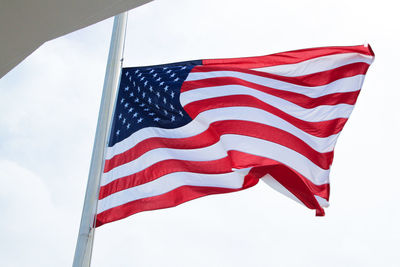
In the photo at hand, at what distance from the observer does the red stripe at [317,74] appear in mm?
8367

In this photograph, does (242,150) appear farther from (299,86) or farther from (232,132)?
(299,86)

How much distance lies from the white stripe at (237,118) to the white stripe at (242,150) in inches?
11.2

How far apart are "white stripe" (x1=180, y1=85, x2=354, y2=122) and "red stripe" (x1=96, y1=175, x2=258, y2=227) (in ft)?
4.76

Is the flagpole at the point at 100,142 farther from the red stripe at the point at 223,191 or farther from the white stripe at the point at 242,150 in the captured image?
the white stripe at the point at 242,150

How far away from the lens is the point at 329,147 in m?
8.00

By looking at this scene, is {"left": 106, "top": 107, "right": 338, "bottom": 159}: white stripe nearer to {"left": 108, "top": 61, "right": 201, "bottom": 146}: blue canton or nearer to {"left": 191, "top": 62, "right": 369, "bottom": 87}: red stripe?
{"left": 108, "top": 61, "right": 201, "bottom": 146}: blue canton

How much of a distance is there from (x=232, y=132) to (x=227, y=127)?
0.11m

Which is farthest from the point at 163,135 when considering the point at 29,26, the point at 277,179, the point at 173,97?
the point at 29,26

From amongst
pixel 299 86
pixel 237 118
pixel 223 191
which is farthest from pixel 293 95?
pixel 223 191

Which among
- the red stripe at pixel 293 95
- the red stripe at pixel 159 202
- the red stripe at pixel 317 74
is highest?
the red stripe at pixel 317 74

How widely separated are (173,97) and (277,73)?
5.94ft

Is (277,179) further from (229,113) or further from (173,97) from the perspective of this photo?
(173,97)

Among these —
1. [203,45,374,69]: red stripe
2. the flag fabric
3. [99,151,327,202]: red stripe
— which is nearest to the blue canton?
the flag fabric

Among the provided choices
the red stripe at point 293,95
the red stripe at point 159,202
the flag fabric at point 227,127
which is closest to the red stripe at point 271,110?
the flag fabric at point 227,127
